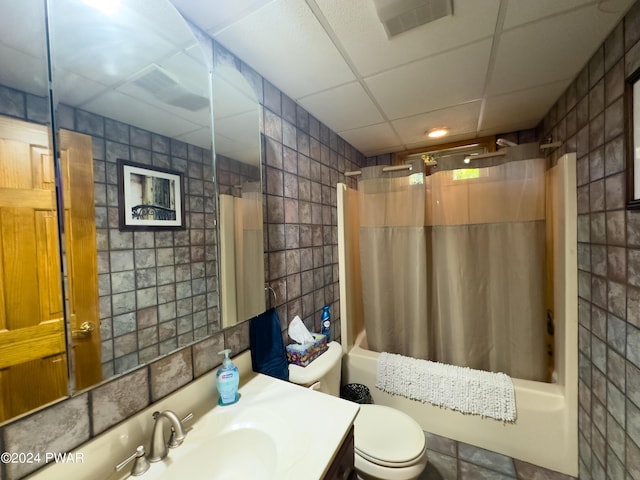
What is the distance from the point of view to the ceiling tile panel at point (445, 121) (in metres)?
1.59

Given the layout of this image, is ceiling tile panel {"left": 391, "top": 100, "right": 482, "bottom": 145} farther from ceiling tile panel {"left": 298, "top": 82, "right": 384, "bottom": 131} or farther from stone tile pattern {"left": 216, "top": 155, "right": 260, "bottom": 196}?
stone tile pattern {"left": 216, "top": 155, "right": 260, "bottom": 196}

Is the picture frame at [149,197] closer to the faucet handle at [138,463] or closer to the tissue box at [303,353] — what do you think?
the faucet handle at [138,463]

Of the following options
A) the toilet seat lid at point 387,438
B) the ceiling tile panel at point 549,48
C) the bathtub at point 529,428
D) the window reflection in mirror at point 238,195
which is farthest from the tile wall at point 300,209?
the ceiling tile panel at point 549,48

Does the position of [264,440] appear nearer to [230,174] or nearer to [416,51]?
[230,174]

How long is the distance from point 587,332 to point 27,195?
210 centimetres

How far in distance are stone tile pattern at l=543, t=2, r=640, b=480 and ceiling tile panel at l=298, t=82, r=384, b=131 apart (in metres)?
1.00

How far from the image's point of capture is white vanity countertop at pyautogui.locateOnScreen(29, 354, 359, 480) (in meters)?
0.63

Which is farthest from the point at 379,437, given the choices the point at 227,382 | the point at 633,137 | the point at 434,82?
the point at 434,82

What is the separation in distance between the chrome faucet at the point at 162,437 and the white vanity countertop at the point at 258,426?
20mm

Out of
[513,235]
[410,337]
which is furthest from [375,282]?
[513,235]

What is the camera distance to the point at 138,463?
25.2 inches

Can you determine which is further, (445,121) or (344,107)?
(445,121)

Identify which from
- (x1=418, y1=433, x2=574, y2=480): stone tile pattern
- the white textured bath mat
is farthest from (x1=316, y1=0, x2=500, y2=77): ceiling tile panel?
(x1=418, y1=433, x2=574, y2=480): stone tile pattern

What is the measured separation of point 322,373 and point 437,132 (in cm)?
188
